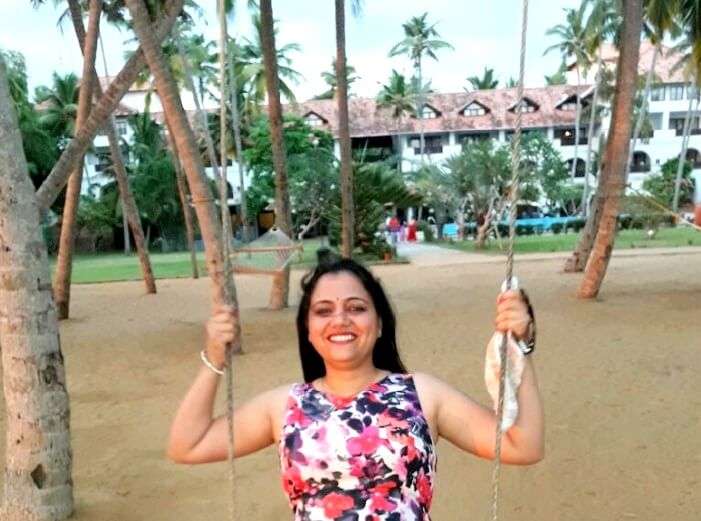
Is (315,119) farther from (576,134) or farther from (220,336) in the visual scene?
(220,336)

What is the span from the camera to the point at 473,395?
530 centimetres

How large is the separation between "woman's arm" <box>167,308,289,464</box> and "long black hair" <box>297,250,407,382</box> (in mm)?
122

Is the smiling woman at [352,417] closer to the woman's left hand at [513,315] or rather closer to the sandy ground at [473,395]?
the woman's left hand at [513,315]

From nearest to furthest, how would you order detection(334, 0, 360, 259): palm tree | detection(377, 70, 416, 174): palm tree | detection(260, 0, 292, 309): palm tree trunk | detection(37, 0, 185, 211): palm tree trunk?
detection(37, 0, 185, 211): palm tree trunk → detection(260, 0, 292, 309): palm tree trunk → detection(334, 0, 360, 259): palm tree → detection(377, 70, 416, 174): palm tree

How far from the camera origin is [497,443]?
1.58m

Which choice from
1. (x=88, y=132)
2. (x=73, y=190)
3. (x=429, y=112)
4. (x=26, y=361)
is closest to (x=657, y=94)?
(x=429, y=112)

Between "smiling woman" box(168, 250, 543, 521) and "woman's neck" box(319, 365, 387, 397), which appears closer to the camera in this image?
"smiling woman" box(168, 250, 543, 521)

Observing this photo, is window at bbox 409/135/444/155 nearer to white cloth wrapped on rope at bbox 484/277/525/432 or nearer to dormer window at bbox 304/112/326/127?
dormer window at bbox 304/112/326/127

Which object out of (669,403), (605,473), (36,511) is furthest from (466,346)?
(36,511)

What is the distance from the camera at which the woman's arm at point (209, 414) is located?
1.73 m

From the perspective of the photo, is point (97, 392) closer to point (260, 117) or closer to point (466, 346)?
point (466, 346)

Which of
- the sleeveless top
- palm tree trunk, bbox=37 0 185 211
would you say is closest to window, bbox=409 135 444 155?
palm tree trunk, bbox=37 0 185 211

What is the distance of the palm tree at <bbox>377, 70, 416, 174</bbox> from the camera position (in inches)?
1527

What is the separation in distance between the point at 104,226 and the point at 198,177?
1126 inches
